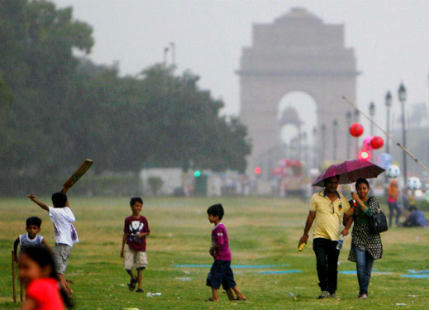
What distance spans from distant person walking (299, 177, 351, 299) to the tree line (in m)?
36.8

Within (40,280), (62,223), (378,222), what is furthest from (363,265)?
(40,280)

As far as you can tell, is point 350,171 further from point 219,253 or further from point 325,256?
point 219,253

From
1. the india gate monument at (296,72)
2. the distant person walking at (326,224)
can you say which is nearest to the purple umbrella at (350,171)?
the distant person walking at (326,224)

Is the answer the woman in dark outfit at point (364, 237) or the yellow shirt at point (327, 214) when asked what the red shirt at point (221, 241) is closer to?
the yellow shirt at point (327, 214)

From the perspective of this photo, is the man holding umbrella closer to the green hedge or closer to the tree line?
the tree line

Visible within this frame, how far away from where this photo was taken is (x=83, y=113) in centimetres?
6650

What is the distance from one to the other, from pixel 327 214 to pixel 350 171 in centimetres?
61

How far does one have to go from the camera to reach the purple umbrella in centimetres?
1189

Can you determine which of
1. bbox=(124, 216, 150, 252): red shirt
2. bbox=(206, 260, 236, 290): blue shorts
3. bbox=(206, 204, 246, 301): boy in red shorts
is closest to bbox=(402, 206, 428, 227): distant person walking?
bbox=(124, 216, 150, 252): red shirt

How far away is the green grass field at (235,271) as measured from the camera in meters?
11.5

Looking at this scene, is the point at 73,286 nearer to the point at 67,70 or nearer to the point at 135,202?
the point at 135,202

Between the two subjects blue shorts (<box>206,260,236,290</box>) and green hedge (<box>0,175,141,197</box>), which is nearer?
blue shorts (<box>206,260,236,290</box>)

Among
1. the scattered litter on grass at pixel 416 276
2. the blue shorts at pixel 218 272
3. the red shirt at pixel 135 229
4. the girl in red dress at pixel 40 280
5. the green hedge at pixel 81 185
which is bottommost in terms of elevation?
the scattered litter on grass at pixel 416 276

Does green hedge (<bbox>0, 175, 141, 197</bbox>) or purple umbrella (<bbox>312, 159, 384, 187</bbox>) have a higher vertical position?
A: green hedge (<bbox>0, 175, 141, 197</bbox>)
